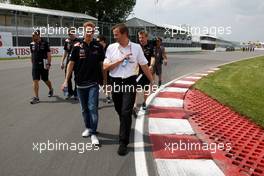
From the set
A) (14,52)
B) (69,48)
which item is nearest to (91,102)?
(69,48)

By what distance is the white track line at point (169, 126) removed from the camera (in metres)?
6.38

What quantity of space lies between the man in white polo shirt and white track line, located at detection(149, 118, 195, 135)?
1.06 m

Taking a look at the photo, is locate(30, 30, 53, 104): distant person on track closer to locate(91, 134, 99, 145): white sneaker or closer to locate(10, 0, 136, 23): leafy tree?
locate(91, 134, 99, 145): white sneaker

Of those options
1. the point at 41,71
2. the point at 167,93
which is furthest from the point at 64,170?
the point at 167,93

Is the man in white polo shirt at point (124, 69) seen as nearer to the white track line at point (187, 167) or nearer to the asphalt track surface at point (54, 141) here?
the asphalt track surface at point (54, 141)

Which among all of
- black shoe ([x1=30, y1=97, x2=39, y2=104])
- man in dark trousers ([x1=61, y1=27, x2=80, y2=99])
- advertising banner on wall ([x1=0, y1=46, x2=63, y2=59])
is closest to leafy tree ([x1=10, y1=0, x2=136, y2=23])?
advertising banner on wall ([x1=0, y1=46, x2=63, y2=59])

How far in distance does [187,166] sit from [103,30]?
1367 inches

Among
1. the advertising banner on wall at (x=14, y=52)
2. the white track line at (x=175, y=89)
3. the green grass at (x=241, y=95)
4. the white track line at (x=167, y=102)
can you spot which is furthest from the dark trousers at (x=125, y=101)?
the advertising banner on wall at (x=14, y=52)

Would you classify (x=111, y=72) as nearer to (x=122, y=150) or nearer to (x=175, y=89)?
(x=122, y=150)

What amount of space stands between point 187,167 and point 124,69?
1.84m

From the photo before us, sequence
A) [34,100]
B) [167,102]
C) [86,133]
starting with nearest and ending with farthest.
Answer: [86,133], [34,100], [167,102]

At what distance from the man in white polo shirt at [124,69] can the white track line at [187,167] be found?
2.83ft

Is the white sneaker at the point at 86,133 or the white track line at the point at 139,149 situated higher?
the white sneaker at the point at 86,133

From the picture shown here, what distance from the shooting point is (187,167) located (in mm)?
4633
